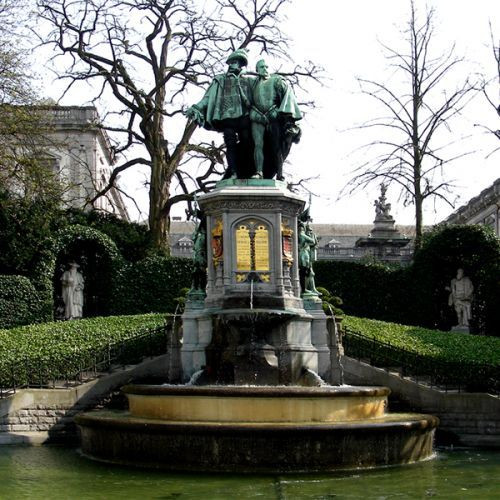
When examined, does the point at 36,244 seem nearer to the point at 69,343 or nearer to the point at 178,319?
the point at 69,343

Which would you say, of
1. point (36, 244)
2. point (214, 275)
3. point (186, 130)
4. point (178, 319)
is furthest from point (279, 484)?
point (186, 130)

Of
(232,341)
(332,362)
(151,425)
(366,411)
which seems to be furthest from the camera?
(332,362)

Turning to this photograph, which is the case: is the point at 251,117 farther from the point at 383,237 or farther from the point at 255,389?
the point at 383,237

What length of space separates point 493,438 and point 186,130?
19254 millimetres

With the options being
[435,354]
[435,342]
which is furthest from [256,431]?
[435,342]

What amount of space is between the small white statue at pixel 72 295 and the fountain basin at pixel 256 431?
14.3m

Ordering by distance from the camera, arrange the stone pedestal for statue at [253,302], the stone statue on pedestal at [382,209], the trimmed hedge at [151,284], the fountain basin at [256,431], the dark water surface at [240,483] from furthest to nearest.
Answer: the stone statue on pedestal at [382,209] → the trimmed hedge at [151,284] → the stone pedestal for statue at [253,302] → the fountain basin at [256,431] → the dark water surface at [240,483]

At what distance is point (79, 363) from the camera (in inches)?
857

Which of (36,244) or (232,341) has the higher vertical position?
(36,244)

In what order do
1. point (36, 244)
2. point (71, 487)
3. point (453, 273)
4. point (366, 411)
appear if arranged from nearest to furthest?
point (71, 487), point (366, 411), point (36, 244), point (453, 273)

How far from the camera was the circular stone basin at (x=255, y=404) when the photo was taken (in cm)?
1396

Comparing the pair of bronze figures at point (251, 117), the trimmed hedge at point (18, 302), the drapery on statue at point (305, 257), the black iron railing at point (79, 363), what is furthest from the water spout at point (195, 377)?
the trimmed hedge at point (18, 302)

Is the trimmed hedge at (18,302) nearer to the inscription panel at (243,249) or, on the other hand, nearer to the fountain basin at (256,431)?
the inscription panel at (243,249)

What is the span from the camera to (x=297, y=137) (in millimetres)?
18234
